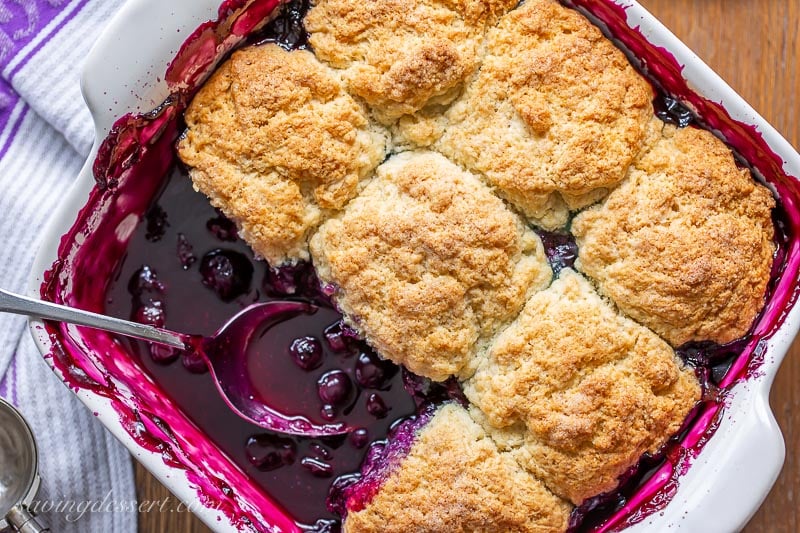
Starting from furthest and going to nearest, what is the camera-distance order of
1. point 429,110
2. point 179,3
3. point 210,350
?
1. point 210,350
2. point 429,110
3. point 179,3

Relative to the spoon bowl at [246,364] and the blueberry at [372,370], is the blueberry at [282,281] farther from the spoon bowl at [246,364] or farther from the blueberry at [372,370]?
the blueberry at [372,370]

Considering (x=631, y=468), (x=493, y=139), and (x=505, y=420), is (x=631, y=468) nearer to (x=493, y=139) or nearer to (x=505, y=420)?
(x=505, y=420)

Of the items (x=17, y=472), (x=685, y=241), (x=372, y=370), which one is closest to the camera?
(x=685, y=241)

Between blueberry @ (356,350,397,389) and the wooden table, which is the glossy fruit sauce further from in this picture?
the wooden table

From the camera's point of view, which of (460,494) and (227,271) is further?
(227,271)

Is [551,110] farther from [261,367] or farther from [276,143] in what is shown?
[261,367]

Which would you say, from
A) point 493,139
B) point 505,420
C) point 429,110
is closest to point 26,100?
point 429,110

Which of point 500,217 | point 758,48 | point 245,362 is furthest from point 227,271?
Answer: point 758,48
